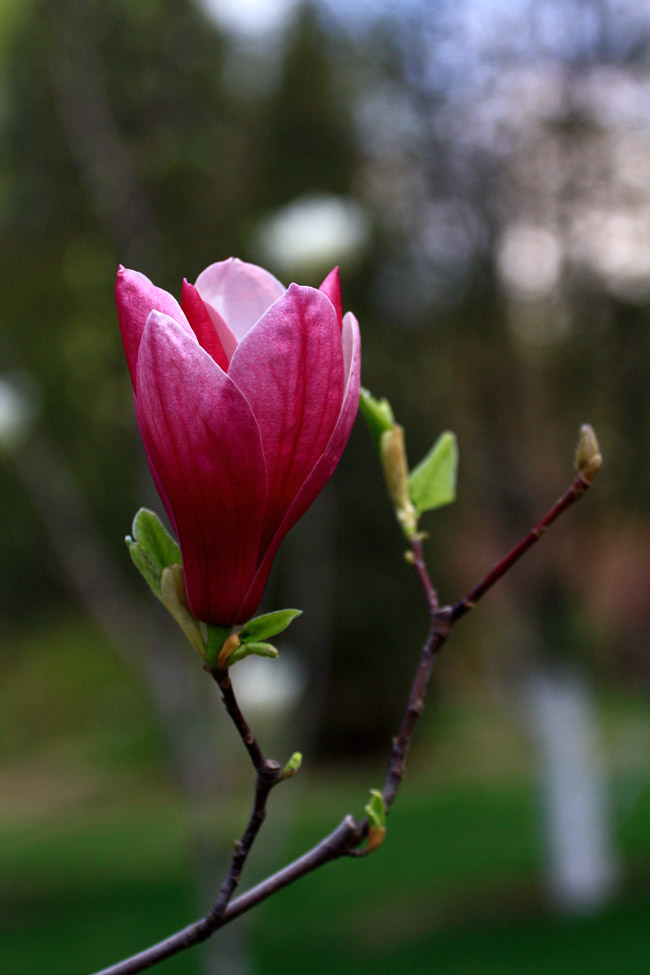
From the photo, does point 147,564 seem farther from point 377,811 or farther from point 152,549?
point 377,811

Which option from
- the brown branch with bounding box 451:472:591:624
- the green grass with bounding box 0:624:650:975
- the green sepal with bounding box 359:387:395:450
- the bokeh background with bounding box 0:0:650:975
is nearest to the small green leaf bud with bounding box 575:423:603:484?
the brown branch with bounding box 451:472:591:624

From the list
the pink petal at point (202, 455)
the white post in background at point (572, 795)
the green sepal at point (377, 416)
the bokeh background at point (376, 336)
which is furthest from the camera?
the white post in background at point (572, 795)

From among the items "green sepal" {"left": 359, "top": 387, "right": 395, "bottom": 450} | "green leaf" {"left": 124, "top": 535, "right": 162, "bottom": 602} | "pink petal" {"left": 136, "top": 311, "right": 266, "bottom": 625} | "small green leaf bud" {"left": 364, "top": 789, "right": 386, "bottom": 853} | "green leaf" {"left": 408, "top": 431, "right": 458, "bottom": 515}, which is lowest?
"small green leaf bud" {"left": 364, "top": 789, "right": 386, "bottom": 853}

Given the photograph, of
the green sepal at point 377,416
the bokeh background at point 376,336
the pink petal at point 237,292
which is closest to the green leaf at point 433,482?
the green sepal at point 377,416

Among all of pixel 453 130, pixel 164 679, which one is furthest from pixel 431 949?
pixel 453 130

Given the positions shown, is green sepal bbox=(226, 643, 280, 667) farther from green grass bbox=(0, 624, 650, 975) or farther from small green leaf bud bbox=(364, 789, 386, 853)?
green grass bbox=(0, 624, 650, 975)

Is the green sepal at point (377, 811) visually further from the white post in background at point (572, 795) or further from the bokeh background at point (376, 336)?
the white post in background at point (572, 795)
